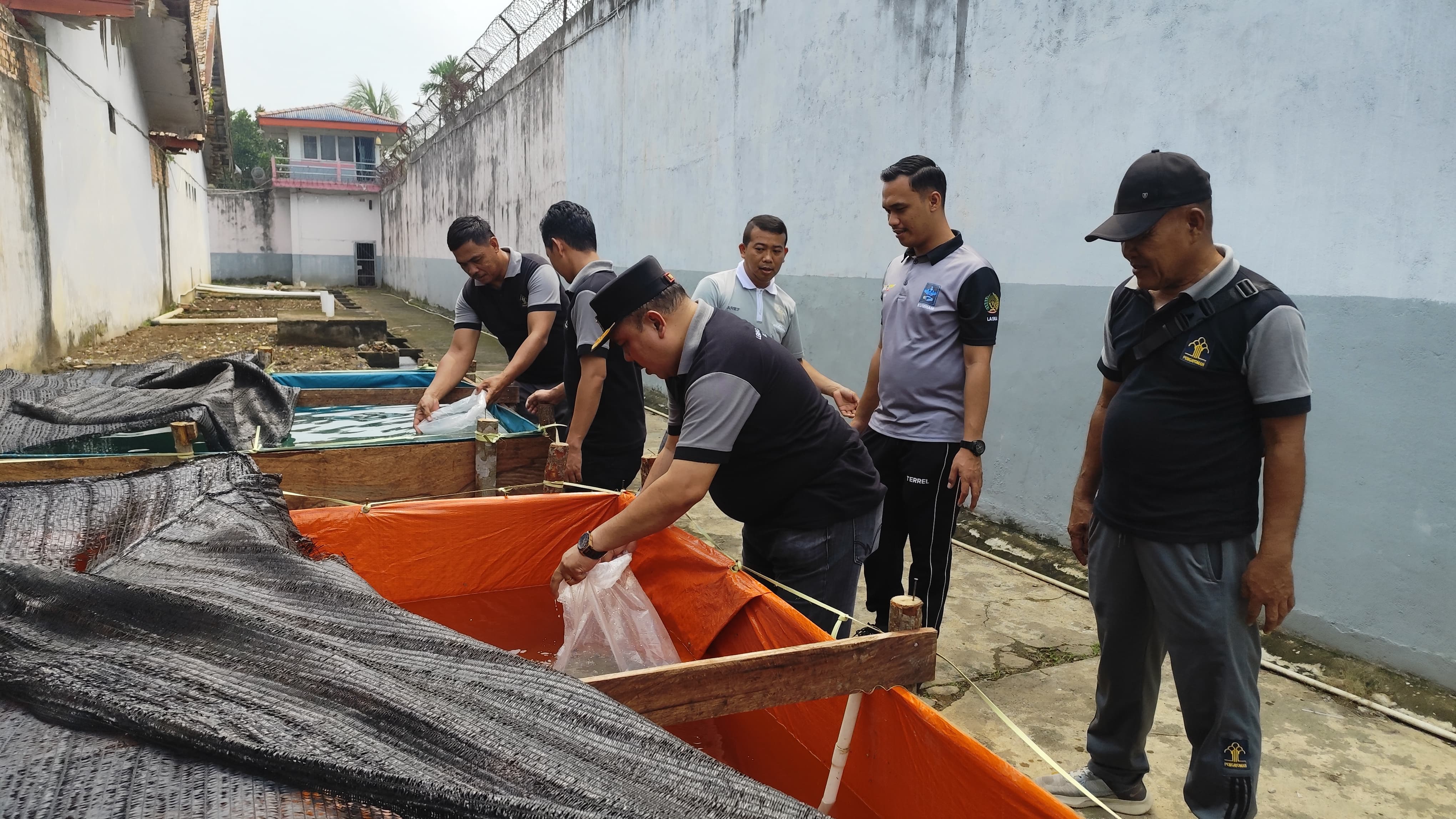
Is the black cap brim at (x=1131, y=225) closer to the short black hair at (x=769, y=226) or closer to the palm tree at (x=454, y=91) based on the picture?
the short black hair at (x=769, y=226)

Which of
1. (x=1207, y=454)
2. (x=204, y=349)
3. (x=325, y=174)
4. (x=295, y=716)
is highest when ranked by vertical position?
(x=325, y=174)

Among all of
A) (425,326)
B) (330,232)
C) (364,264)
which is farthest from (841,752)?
(330,232)

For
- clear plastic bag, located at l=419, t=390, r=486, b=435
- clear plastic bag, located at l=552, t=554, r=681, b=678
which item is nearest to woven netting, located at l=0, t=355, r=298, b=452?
clear plastic bag, located at l=419, t=390, r=486, b=435

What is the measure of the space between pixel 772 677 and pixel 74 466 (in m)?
2.56

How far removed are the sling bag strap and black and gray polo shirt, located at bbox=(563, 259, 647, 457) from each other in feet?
5.73

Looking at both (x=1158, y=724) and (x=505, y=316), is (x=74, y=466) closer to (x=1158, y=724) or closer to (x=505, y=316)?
(x=505, y=316)

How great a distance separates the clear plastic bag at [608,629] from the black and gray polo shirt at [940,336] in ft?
3.43

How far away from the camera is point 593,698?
52.8 inches

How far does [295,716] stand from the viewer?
3.53 feet

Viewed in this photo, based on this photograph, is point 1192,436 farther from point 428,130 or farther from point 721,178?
point 428,130

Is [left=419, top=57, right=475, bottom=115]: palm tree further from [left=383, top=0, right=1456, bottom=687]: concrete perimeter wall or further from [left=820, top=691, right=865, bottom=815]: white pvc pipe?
[left=820, top=691, right=865, bottom=815]: white pvc pipe

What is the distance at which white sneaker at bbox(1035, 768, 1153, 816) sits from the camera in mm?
2191

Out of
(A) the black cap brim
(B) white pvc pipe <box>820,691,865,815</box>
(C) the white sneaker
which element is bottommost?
(C) the white sneaker

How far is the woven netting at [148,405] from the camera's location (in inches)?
122
